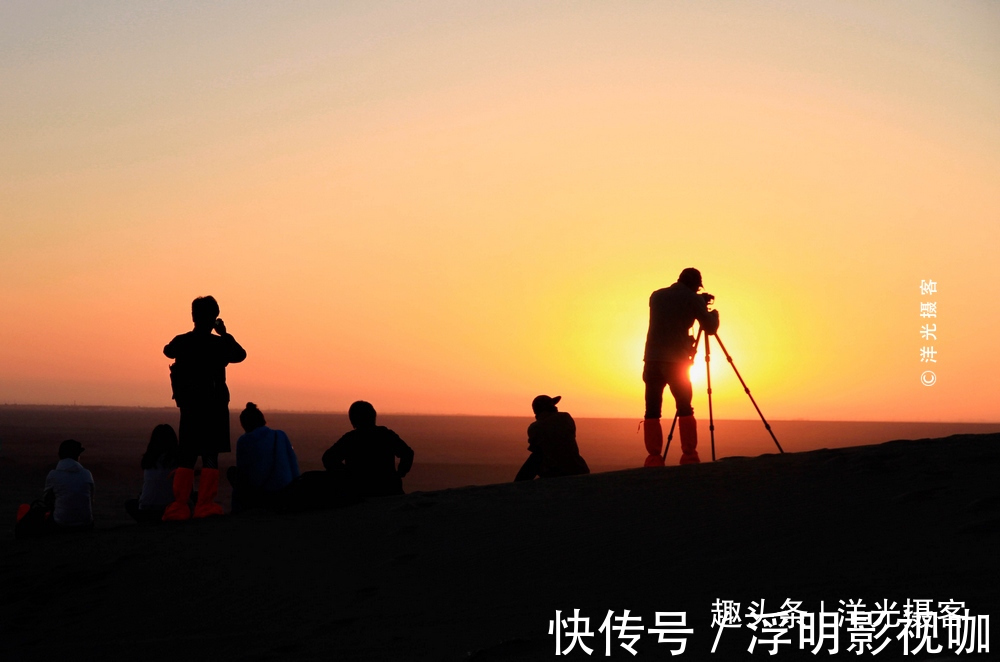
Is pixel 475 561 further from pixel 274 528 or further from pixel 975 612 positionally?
pixel 975 612

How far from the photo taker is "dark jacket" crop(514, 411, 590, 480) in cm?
1120

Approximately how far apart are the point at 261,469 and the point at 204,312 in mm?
1699

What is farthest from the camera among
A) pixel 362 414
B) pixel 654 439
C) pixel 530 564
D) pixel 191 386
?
pixel 654 439

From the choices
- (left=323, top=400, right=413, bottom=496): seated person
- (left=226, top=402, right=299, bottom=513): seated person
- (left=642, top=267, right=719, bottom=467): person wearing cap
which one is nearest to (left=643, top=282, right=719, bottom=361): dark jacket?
(left=642, top=267, right=719, bottom=467): person wearing cap

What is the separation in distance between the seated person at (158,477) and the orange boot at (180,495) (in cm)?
51

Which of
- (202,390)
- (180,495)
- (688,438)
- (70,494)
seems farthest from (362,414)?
(688,438)

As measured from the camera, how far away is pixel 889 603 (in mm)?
→ 5246

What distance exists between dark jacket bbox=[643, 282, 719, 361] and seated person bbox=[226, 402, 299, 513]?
4.21 metres

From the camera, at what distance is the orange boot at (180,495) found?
32.4 feet

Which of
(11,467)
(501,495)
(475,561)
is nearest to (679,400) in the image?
(501,495)

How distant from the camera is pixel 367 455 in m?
10.3

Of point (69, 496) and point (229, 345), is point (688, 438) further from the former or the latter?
point (69, 496)

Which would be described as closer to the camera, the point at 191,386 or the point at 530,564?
the point at 530,564

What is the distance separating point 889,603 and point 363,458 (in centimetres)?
612
